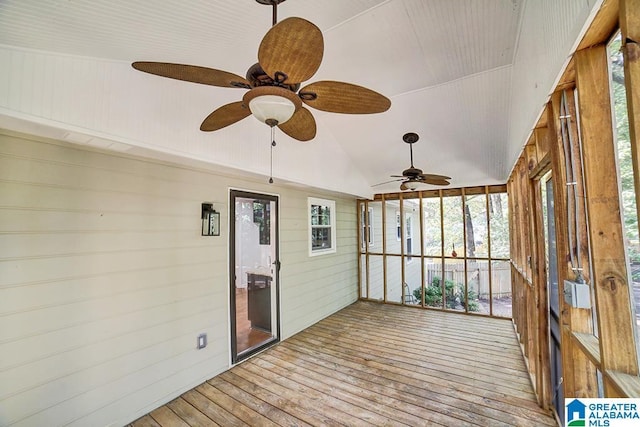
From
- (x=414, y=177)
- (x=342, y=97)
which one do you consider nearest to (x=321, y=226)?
(x=414, y=177)

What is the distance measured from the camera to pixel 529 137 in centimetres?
247

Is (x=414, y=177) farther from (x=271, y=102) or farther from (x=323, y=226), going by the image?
(x=271, y=102)

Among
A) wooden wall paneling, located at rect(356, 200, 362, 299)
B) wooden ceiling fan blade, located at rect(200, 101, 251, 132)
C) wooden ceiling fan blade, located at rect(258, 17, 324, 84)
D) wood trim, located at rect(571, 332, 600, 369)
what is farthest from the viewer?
wooden wall paneling, located at rect(356, 200, 362, 299)

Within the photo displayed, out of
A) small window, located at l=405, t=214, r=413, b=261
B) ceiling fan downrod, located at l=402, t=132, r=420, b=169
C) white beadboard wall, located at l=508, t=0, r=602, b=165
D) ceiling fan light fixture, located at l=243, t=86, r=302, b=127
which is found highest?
ceiling fan downrod, located at l=402, t=132, r=420, b=169

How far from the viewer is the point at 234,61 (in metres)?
2.23

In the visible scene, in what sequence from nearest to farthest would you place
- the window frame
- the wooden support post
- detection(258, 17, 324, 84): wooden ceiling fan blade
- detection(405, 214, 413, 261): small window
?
detection(258, 17, 324, 84): wooden ceiling fan blade → the wooden support post → the window frame → detection(405, 214, 413, 261): small window

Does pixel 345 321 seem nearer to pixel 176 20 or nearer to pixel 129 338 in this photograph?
pixel 129 338

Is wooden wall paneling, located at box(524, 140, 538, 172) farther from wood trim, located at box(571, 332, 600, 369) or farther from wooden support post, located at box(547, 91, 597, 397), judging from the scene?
wood trim, located at box(571, 332, 600, 369)

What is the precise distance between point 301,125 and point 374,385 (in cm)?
278

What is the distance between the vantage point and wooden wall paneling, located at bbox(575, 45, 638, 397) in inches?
42.3

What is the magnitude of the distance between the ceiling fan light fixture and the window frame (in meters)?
3.47

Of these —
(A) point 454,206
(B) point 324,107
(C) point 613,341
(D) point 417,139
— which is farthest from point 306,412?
(A) point 454,206

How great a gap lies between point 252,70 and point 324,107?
0.48 m

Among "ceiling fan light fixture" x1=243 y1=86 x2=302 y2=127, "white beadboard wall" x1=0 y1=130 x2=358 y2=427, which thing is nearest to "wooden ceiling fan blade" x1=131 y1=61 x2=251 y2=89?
"ceiling fan light fixture" x1=243 y1=86 x2=302 y2=127
